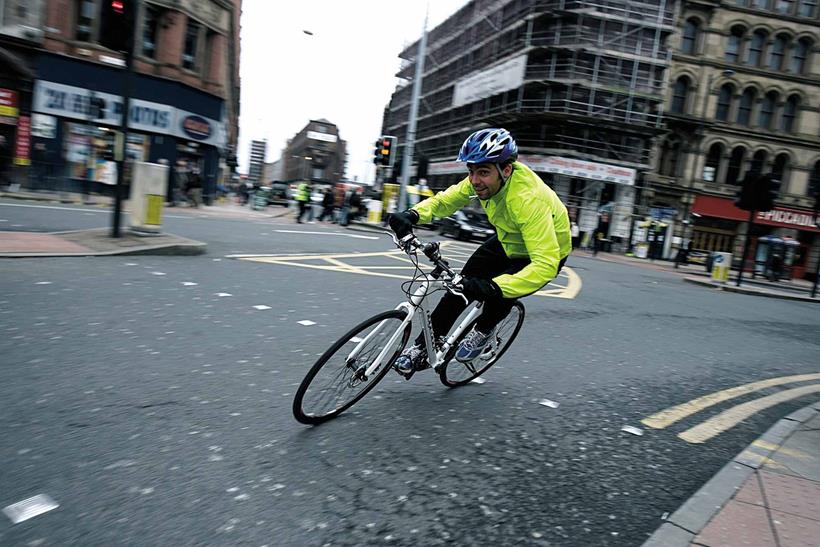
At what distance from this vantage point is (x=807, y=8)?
122ft

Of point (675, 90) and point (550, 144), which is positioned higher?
point (675, 90)

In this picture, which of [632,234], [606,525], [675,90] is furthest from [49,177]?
[675,90]

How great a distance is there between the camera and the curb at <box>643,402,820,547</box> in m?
2.47

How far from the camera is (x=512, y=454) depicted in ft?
10.9

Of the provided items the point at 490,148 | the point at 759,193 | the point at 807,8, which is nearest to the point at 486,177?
the point at 490,148

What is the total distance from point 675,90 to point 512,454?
1595 inches

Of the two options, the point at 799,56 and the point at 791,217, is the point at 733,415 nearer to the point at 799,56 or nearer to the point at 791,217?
the point at 791,217

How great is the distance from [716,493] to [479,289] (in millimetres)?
1591

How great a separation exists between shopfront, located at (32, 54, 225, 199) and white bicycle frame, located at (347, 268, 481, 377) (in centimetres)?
1991

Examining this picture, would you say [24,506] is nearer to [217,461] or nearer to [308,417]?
[217,461]

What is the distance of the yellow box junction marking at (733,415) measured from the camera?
3.94 m

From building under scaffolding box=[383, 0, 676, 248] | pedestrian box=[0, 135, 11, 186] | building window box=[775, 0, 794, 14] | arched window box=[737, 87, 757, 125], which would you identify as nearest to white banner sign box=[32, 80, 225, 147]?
pedestrian box=[0, 135, 11, 186]

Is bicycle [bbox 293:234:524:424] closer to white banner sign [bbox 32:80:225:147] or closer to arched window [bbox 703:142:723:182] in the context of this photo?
white banner sign [bbox 32:80:225:147]

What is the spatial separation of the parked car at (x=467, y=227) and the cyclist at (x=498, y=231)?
63.6 feet
